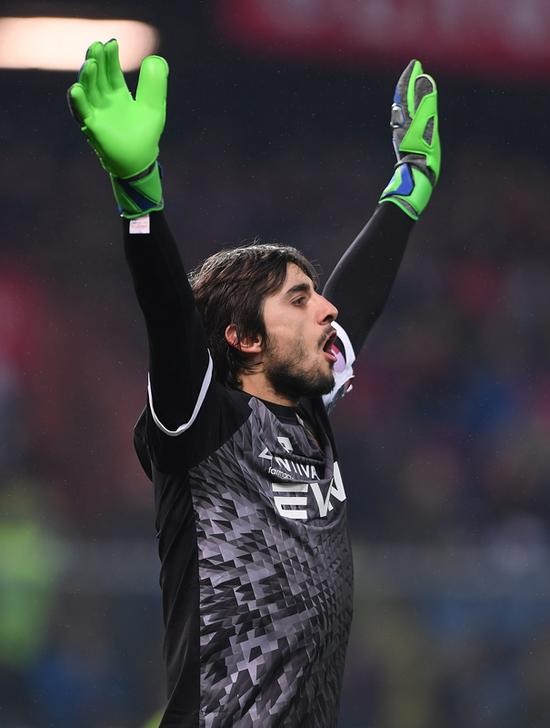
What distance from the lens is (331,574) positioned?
1825 millimetres

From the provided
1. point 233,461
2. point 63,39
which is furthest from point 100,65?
point 63,39

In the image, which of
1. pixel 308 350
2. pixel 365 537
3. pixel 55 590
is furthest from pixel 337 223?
pixel 308 350

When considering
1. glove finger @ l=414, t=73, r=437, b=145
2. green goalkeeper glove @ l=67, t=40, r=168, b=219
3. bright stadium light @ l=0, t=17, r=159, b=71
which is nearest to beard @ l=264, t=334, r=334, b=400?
green goalkeeper glove @ l=67, t=40, r=168, b=219

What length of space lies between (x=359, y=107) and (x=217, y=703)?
3663 millimetres

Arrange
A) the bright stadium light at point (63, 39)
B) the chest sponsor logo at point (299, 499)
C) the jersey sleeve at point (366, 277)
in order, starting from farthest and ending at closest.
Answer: the bright stadium light at point (63, 39) < the jersey sleeve at point (366, 277) < the chest sponsor logo at point (299, 499)

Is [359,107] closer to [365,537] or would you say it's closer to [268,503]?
[365,537]

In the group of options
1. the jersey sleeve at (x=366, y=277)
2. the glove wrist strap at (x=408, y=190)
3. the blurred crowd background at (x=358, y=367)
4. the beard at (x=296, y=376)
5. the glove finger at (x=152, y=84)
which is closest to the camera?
the glove finger at (x=152, y=84)

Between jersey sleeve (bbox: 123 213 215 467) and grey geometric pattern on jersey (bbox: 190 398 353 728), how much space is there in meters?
0.10

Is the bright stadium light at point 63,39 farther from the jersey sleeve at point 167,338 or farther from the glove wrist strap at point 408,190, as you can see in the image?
the jersey sleeve at point 167,338

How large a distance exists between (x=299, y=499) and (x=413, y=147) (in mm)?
923

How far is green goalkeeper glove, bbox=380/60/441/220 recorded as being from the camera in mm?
2391

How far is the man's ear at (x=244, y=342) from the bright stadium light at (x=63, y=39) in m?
3.03

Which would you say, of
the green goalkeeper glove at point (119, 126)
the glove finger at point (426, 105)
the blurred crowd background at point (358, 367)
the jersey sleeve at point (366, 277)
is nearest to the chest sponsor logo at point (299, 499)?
the jersey sleeve at point (366, 277)

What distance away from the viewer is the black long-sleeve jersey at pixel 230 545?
167 cm
